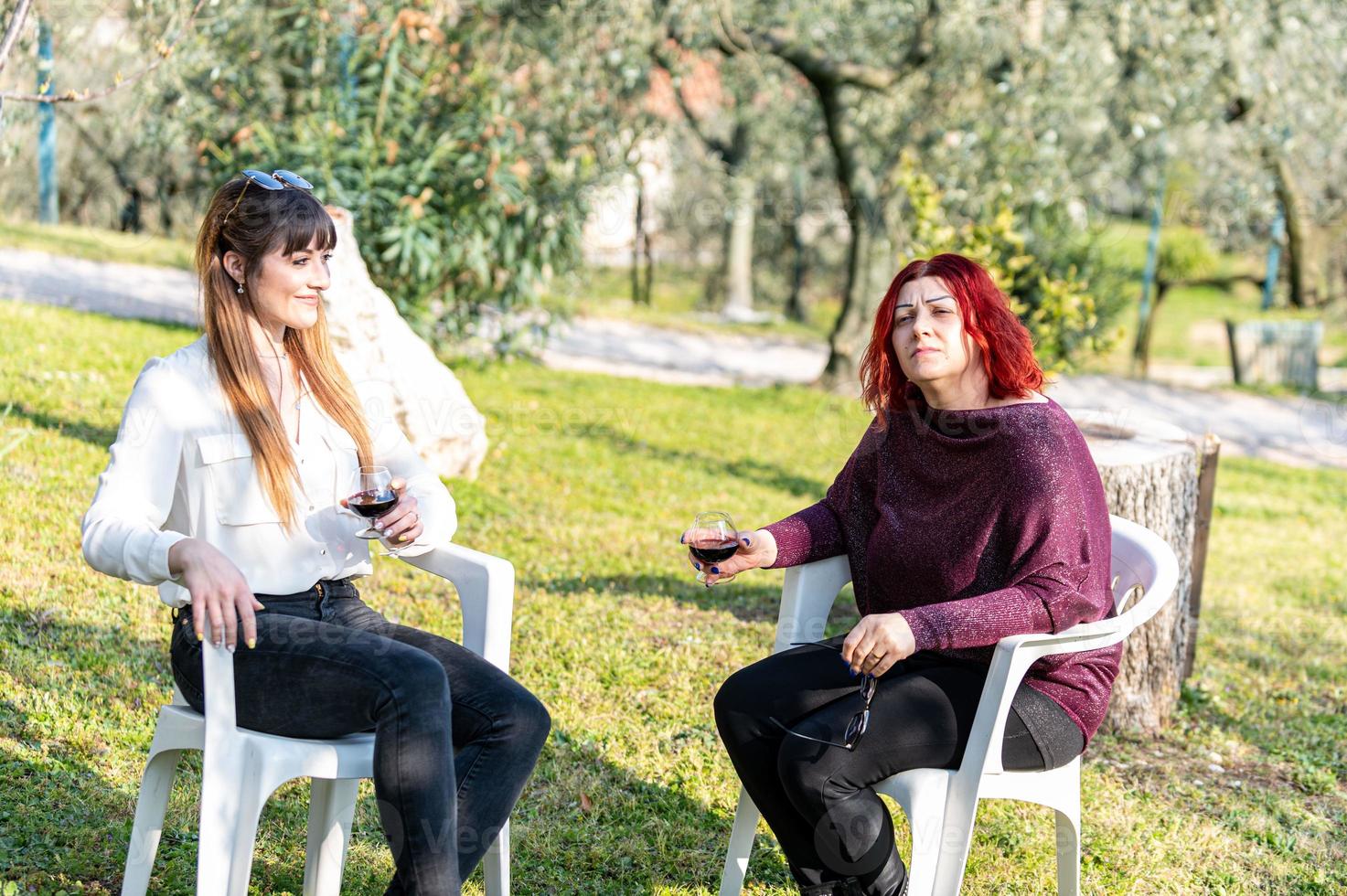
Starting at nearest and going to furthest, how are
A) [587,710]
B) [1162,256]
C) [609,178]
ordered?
[587,710] < [609,178] < [1162,256]

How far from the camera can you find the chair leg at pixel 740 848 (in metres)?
2.73

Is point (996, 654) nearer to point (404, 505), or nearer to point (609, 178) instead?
point (404, 505)

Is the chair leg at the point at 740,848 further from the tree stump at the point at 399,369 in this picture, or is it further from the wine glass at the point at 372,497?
the tree stump at the point at 399,369

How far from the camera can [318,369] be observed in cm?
262

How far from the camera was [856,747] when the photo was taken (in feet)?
7.80

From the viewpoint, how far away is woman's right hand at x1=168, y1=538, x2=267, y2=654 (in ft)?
6.95

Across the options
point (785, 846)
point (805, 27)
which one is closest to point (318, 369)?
point (785, 846)

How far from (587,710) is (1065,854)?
5.14 ft

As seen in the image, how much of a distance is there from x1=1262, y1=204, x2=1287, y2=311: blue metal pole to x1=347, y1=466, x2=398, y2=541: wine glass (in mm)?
14948

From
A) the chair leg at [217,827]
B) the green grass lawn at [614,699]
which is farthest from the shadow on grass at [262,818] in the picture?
Result: the chair leg at [217,827]

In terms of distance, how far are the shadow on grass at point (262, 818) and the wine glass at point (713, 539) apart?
85 cm

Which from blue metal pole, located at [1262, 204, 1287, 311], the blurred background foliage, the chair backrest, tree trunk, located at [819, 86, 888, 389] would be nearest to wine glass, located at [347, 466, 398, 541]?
the chair backrest

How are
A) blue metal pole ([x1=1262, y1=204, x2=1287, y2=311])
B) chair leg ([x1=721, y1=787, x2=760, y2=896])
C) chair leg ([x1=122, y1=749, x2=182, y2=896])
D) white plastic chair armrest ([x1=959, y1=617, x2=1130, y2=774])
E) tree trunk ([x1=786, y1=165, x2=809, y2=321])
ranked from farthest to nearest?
tree trunk ([x1=786, y1=165, x2=809, y2=321])
blue metal pole ([x1=1262, y1=204, x2=1287, y2=311])
chair leg ([x1=721, y1=787, x2=760, y2=896])
chair leg ([x1=122, y1=749, x2=182, y2=896])
white plastic chair armrest ([x1=959, y1=617, x2=1130, y2=774])

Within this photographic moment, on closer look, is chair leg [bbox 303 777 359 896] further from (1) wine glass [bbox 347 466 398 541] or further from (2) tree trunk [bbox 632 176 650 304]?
(2) tree trunk [bbox 632 176 650 304]
